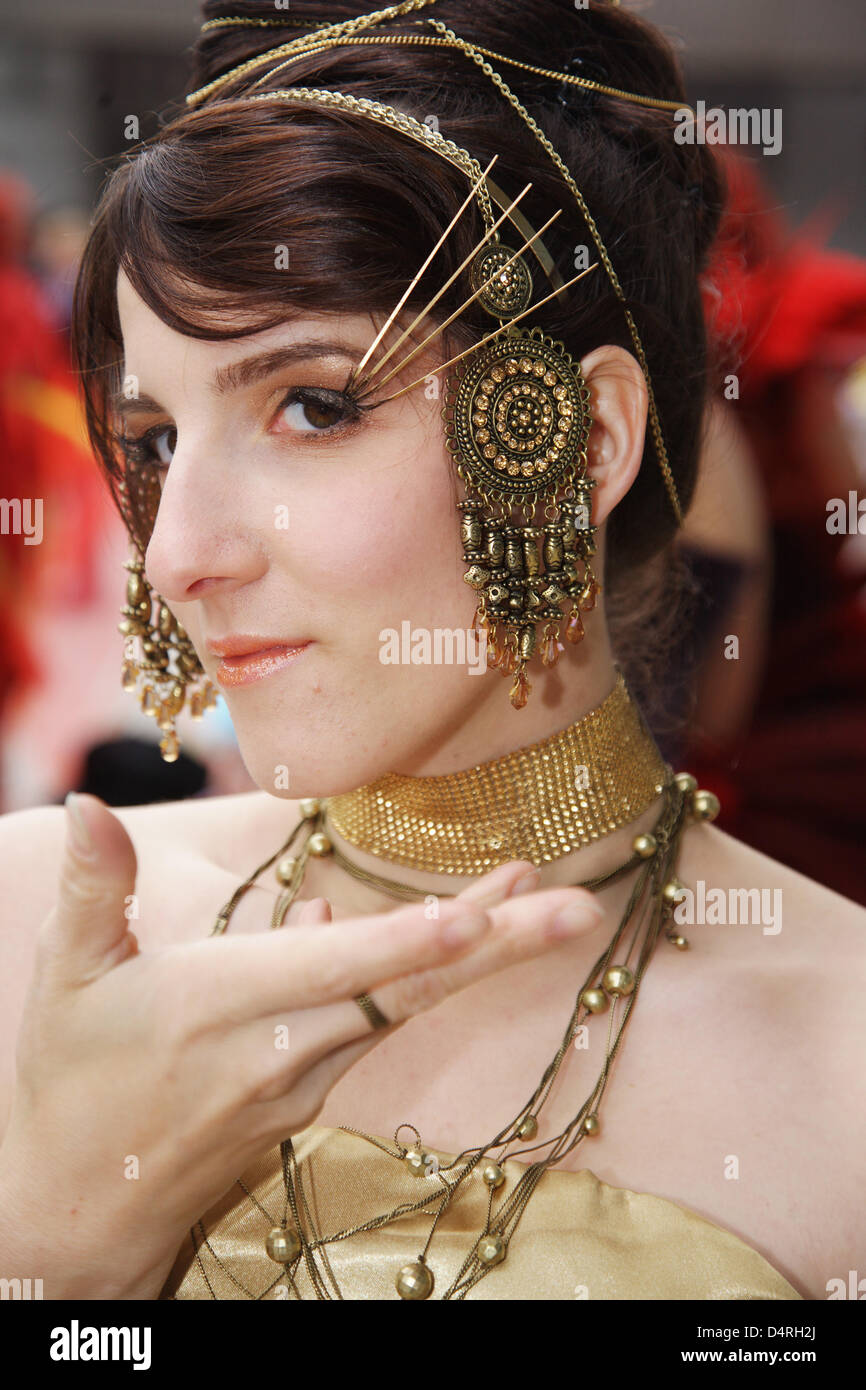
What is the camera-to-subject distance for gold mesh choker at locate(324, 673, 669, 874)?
1533mm

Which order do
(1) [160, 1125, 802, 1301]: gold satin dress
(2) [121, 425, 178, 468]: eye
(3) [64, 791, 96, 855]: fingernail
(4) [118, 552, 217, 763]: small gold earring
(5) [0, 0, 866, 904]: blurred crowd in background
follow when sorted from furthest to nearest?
(5) [0, 0, 866, 904]: blurred crowd in background, (4) [118, 552, 217, 763]: small gold earring, (2) [121, 425, 178, 468]: eye, (1) [160, 1125, 802, 1301]: gold satin dress, (3) [64, 791, 96, 855]: fingernail

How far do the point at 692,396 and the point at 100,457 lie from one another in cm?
81

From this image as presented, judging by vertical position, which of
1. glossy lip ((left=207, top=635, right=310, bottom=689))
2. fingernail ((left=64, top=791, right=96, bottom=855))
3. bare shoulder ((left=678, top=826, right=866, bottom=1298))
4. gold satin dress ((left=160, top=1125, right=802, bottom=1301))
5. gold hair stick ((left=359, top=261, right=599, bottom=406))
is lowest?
gold satin dress ((left=160, top=1125, right=802, bottom=1301))

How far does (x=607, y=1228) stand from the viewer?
129 cm

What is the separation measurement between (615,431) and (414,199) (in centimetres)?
37

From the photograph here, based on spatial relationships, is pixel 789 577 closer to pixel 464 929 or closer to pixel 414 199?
pixel 414 199

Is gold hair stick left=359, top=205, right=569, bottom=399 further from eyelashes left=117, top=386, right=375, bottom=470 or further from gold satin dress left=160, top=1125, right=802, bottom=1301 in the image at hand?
gold satin dress left=160, top=1125, right=802, bottom=1301

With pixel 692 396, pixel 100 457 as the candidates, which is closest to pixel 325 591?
pixel 100 457

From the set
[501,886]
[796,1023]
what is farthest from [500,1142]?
[501,886]

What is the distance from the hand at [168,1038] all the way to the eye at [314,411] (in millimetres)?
499

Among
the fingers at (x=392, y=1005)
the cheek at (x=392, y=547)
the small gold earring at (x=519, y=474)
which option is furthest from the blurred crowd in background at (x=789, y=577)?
the fingers at (x=392, y=1005)

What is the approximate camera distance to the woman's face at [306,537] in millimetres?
1284

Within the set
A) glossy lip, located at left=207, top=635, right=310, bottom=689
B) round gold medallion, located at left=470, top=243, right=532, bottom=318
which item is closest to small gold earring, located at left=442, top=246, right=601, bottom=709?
round gold medallion, located at left=470, top=243, right=532, bottom=318

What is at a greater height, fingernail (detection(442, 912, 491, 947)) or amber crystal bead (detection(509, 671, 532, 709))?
amber crystal bead (detection(509, 671, 532, 709))
